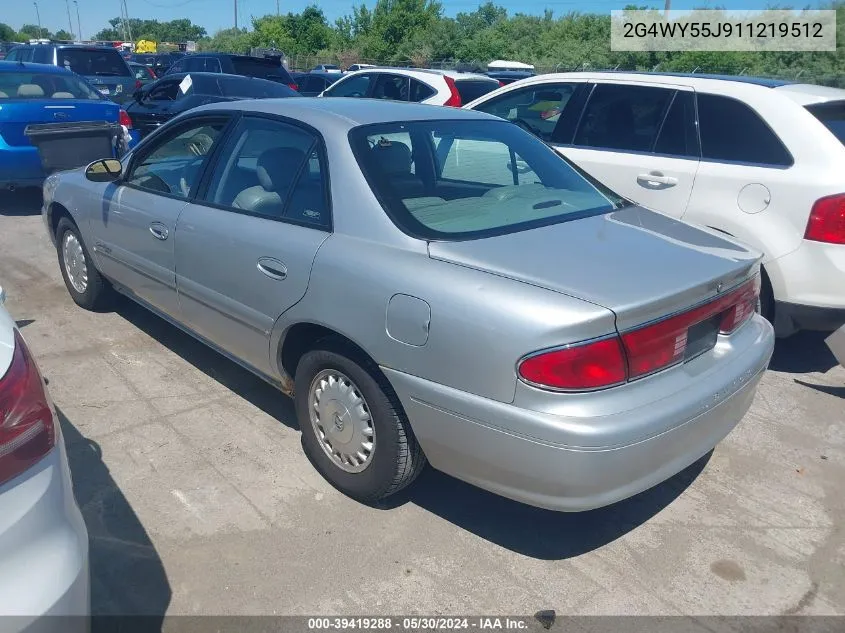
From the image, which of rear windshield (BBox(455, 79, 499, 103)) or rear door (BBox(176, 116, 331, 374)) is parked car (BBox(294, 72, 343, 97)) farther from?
rear door (BBox(176, 116, 331, 374))

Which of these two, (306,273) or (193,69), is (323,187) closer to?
(306,273)

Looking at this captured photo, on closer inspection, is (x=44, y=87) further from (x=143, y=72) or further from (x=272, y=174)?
(x=143, y=72)

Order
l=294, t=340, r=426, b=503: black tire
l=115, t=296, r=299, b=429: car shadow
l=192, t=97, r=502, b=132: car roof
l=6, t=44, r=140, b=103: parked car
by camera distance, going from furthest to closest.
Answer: l=6, t=44, r=140, b=103: parked car
l=115, t=296, r=299, b=429: car shadow
l=192, t=97, r=502, b=132: car roof
l=294, t=340, r=426, b=503: black tire

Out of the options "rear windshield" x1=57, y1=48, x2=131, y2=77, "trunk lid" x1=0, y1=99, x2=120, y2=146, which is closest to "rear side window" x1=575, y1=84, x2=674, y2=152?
"trunk lid" x1=0, y1=99, x2=120, y2=146

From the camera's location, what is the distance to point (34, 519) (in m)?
1.81

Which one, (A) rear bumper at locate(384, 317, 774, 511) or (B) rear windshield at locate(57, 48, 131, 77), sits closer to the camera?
(A) rear bumper at locate(384, 317, 774, 511)

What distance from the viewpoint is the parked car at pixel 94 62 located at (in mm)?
14109

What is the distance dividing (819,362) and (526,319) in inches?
138

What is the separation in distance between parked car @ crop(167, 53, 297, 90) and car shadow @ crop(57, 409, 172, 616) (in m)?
12.2

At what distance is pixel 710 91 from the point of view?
496 centimetres

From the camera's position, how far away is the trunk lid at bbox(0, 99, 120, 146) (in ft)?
25.0

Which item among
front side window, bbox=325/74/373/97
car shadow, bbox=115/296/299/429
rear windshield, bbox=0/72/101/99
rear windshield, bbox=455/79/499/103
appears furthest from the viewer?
front side window, bbox=325/74/373/97

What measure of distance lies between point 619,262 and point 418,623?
1.49m

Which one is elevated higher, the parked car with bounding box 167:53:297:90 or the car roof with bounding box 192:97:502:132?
the parked car with bounding box 167:53:297:90
